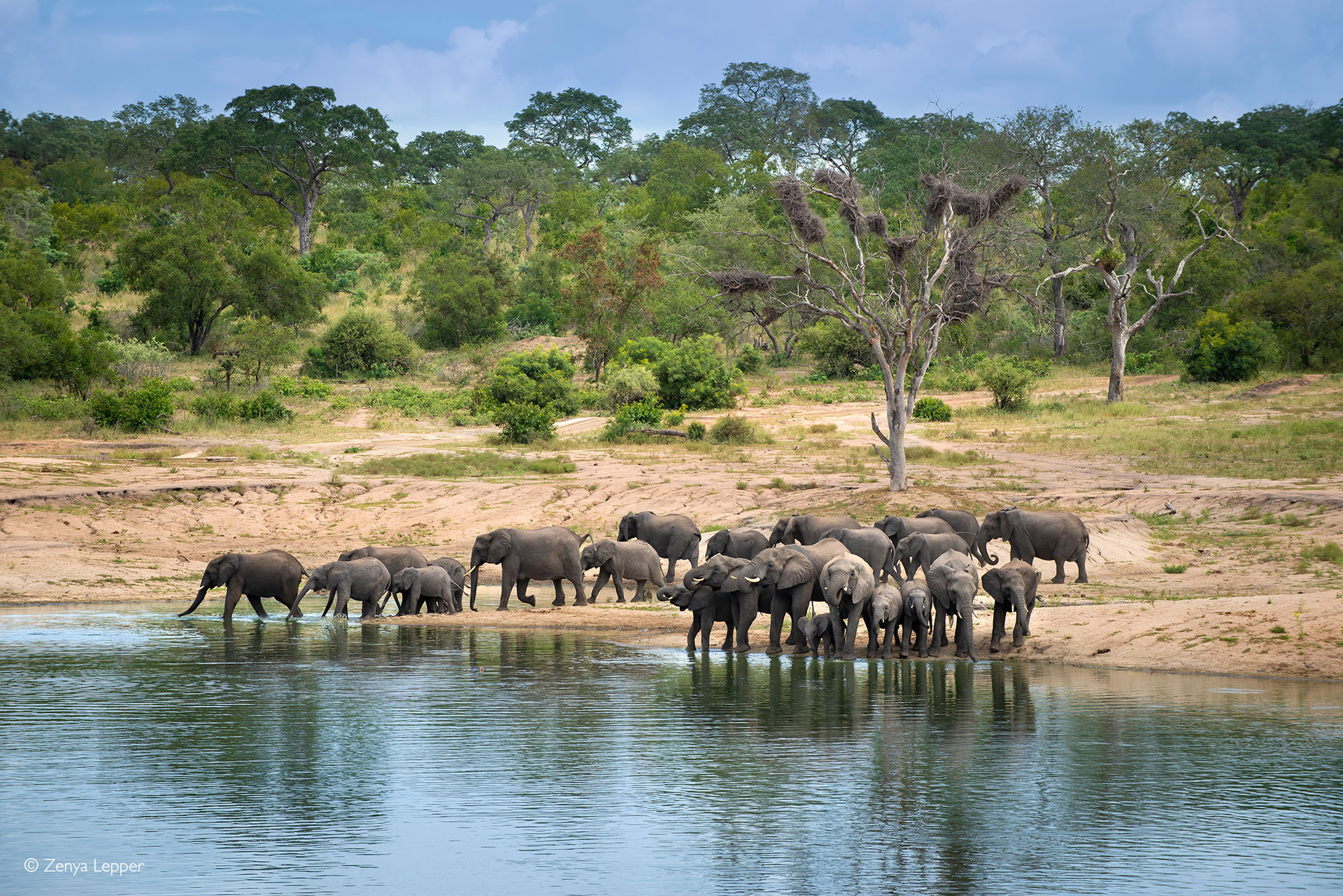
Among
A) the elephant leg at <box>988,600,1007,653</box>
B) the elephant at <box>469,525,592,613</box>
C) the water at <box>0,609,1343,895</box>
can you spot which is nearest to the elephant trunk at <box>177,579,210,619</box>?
the water at <box>0,609,1343,895</box>

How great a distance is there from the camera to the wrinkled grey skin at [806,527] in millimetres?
20391

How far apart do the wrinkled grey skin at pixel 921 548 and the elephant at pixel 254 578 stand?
929cm

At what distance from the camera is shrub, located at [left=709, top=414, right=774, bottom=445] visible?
38.1 metres

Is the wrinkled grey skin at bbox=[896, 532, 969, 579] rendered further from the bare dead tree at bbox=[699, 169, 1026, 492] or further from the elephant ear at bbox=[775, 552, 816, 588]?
the bare dead tree at bbox=[699, 169, 1026, 492]

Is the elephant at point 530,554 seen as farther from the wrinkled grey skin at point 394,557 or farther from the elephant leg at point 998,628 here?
the elephant leg at point 998,628

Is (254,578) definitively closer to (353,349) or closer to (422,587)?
(422,587)

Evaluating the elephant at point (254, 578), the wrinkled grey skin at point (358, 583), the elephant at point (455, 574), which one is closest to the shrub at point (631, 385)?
the elephant at point (455, 574)

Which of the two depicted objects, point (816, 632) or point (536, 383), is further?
point (536, 383)

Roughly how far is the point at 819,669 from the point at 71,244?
59291 millimetres

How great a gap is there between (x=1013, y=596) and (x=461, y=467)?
769 inches

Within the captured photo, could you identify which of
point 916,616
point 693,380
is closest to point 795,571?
point 916,616

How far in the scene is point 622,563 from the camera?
20875mm

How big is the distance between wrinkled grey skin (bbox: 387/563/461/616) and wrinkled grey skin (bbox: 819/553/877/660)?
6843mm

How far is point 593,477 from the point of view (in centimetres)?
3083
